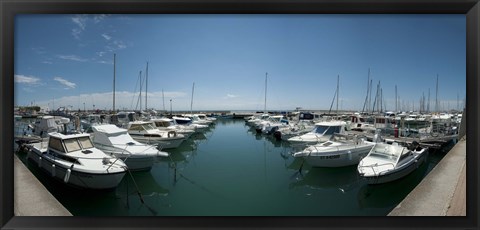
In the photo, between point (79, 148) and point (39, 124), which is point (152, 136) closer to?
point (79, 148)

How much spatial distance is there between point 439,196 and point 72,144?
6713mm

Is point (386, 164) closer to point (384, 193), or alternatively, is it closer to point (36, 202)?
point (384, 193)

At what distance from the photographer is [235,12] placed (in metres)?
1.77

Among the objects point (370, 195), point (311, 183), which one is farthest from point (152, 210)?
point (370, 195)

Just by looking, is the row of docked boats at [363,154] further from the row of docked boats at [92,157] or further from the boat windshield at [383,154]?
the row of docked boats at [92,157]

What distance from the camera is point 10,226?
1790 millimetres

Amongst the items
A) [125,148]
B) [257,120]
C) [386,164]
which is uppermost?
[257,120]

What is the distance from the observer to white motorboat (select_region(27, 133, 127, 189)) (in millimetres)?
4117

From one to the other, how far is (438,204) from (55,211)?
5.09m

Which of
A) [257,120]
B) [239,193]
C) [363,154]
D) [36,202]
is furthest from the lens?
[257,120]

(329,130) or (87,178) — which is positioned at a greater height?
(329,130)

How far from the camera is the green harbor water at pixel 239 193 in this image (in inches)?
155

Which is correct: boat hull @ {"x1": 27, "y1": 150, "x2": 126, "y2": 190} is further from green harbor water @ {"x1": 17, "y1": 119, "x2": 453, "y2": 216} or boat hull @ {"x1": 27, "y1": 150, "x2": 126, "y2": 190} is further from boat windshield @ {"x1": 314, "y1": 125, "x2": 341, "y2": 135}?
boat windshield @ {"x1": 314, "y1": 125, "x2": 341, "y2": 135}

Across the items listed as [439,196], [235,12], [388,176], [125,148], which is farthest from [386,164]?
[125,148]
